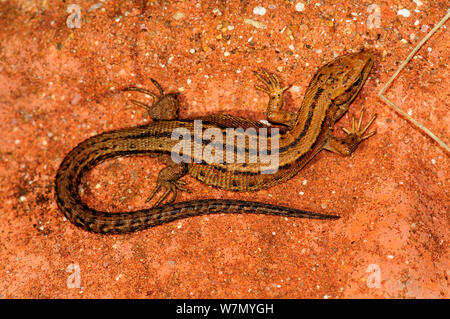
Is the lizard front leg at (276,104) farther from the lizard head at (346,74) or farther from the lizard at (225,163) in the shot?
the lizard head at (346,74)

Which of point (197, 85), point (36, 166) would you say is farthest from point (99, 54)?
point (36, 166)

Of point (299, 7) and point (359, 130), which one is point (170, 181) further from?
point (299, 7)

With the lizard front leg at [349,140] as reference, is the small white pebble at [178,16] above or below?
above

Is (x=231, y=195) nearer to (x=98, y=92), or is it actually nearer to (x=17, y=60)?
(x=98, y=92)

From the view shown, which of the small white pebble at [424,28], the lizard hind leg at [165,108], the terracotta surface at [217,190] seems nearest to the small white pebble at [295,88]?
the terracotta surface at [217,190]

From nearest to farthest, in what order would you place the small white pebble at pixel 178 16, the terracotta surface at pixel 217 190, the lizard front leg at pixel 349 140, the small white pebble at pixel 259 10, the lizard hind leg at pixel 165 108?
the terracotta surface at pixel 217 190 < the lizard front leg at pixel 349 140 < the lizard hind leg at pixel 165 108 < the small white pebble at pixel 259 10 < the small white pebble at pixel 178 16

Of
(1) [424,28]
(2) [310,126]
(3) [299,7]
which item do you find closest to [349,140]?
(2) [310,126]

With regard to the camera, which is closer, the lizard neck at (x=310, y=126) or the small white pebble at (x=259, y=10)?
the lizard neck at (x=310, y=126)
